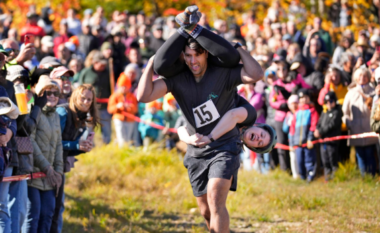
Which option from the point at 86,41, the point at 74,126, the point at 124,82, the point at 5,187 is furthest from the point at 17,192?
the point at 86,41

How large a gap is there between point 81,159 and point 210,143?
5.78 meters

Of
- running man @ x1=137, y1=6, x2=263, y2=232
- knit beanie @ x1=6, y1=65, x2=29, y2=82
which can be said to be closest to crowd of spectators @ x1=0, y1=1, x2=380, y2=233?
knit beanie @ x1=6, y1=65, x2=29, y2=82

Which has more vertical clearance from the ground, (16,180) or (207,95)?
(207,95)

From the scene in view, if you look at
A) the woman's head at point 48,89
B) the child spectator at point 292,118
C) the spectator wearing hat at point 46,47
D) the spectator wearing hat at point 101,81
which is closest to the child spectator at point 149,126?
the spectator wearing hat at point 101,81

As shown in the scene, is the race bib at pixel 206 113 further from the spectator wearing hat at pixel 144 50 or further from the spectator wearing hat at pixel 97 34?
the spectator wearing hat at pixel 97 34

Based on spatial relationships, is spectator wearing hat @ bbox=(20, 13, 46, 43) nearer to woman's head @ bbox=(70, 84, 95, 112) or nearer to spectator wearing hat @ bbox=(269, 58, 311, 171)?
spectator wearing hat @ bbox=(269, 58, 311, 171)

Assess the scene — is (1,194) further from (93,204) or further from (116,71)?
(116,71)

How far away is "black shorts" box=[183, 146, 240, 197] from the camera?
5273 millimetres

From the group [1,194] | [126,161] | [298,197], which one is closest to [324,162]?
[298,197]

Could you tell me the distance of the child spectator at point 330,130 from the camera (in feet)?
31.0

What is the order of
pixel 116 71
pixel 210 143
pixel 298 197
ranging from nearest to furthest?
pixel 210 143 < pixel 298 197 < pixel 116 71

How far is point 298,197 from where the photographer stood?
8281 millimetres

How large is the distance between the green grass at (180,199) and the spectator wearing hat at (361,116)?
28 centimetres

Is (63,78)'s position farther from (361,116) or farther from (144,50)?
(144,50)
